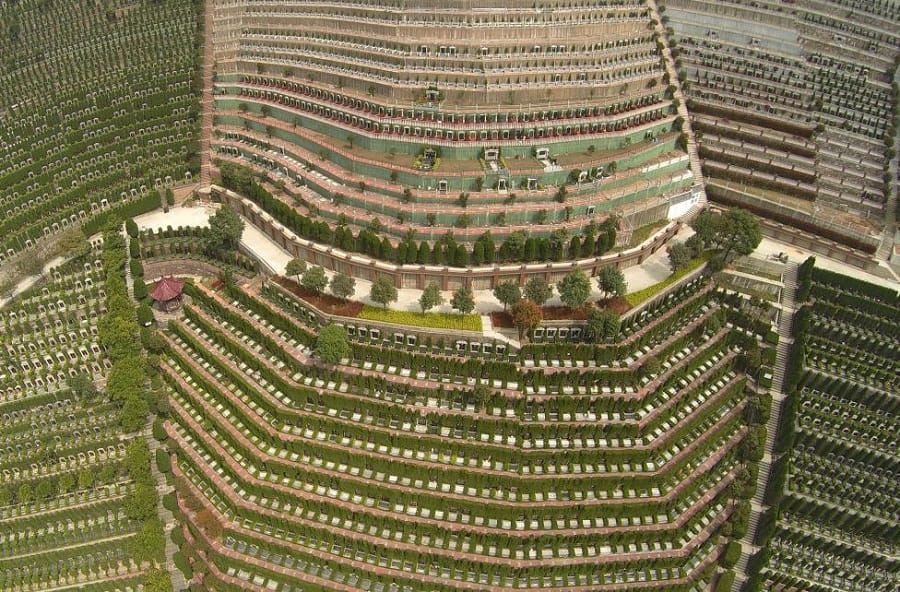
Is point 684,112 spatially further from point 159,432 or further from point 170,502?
point 170,502

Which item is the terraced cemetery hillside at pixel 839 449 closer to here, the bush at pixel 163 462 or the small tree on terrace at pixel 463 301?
the small tree on terrace at pixel 463 301

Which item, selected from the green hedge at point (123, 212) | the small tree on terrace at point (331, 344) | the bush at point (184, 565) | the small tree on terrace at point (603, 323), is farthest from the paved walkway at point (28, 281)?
the small tree on terrace at point (603, 323)

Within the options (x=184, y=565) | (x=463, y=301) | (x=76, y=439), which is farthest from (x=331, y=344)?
(x=76, y=439)

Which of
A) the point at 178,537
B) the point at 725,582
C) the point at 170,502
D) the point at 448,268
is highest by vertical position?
the point at 448,268

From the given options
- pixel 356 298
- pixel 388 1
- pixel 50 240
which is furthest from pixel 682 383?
pixel 50 240

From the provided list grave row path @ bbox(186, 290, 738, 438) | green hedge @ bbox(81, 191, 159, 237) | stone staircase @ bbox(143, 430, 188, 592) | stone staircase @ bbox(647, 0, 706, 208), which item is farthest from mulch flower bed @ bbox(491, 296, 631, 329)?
green hedge @ bbox(81, 191, 159, 237)
